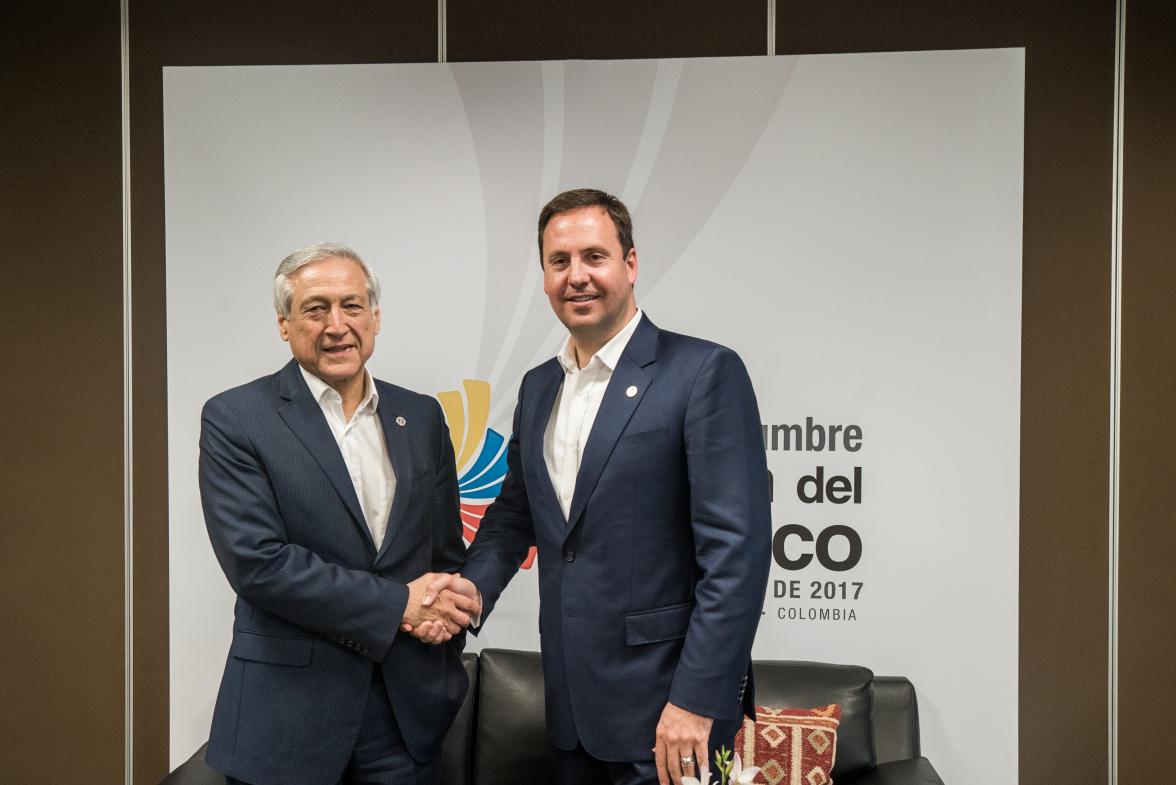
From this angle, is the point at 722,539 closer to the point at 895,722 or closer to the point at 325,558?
the point at 325,558

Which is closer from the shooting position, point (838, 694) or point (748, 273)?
point (838, 694)

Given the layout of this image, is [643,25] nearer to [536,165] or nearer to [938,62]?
[536,165]

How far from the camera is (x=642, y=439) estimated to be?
206cm

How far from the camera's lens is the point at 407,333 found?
3.30m

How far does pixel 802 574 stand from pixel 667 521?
1.34m

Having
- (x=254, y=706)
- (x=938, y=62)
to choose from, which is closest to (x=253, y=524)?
(x=254, y=706)

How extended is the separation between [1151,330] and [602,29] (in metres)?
2.23

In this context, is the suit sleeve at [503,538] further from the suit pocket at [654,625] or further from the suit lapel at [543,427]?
the suit pocket at [654,625]

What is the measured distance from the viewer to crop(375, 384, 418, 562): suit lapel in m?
2.25

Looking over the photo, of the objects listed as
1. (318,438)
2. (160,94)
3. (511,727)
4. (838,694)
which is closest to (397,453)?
(318,438)

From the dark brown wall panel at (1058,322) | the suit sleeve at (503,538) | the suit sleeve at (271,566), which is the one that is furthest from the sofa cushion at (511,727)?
the dark brown wall panel at (1058,322)

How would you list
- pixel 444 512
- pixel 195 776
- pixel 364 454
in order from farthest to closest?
pixel 195 776
pixel 444 512
pixel 364 454

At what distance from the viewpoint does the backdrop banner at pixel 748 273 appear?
10.4 ft

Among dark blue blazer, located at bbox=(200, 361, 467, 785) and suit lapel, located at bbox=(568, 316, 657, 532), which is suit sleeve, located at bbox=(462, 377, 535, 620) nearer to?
dark blue blazer, located at bbox=(200, 361, 467, 785)
